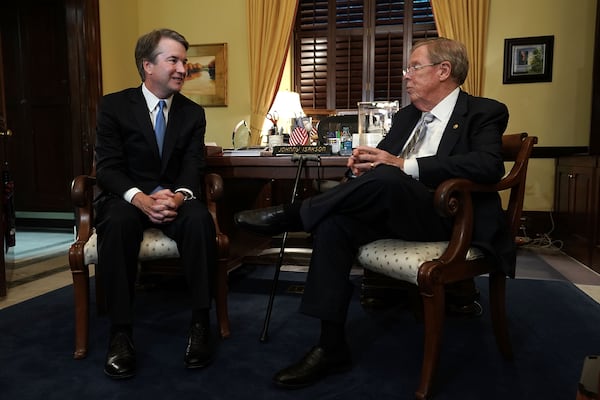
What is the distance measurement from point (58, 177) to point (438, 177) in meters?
4.24

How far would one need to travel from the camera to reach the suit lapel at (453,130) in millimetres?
1615

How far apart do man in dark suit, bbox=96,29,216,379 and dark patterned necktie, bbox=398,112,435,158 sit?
77cm

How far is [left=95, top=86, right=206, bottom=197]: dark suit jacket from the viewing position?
A: 183 cm

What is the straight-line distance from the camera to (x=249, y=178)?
2.61 metres

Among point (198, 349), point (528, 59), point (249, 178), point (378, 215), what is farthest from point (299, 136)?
point (528, 59)

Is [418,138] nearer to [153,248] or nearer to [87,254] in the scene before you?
[153,248]

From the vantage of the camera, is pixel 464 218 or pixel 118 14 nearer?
pixel 464 218

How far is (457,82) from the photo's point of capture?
5.87ft

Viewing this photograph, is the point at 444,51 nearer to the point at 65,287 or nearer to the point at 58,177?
the point at 65,287

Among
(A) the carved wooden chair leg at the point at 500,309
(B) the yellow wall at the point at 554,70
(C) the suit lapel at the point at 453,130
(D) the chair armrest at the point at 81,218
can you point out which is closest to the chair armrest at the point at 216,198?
(D) the chair armrest at the point at 81,218

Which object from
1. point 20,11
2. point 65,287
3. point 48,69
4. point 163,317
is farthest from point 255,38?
point 163,317

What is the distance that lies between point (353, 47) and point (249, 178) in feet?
9.02

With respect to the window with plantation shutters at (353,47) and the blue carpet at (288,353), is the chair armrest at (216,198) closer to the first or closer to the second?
the blue carpet at (288,353)

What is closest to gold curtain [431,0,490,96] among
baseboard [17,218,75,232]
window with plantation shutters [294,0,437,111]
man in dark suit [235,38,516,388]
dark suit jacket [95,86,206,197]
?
window with plantation shutters [294,0,437,111]
